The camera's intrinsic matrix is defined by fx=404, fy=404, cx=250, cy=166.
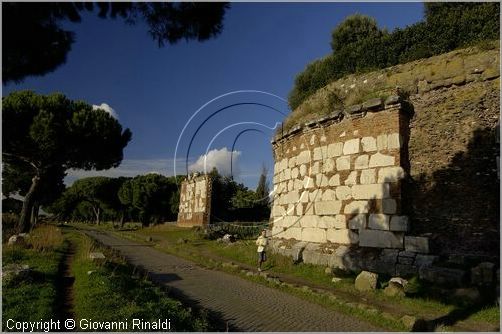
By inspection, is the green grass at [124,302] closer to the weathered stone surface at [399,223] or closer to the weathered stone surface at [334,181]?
the weathered stone surface at [399,223]

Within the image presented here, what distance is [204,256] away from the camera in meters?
14.9

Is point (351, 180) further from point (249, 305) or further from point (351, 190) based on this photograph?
point (249, 305)

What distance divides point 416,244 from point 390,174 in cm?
172

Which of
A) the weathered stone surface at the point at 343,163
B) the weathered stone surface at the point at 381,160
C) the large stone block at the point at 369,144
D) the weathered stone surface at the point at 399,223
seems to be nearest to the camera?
the weathered stone surface at the point at 399,223

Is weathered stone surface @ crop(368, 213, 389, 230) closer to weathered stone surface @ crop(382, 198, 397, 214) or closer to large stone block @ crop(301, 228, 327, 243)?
weathered stone surface @ crop(382, 198, 397, 214)

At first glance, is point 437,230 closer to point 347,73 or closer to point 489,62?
point 489,62

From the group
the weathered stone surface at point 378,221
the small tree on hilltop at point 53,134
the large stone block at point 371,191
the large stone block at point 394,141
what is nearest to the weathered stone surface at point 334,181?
the large stone block at point 371,191

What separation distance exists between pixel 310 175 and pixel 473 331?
6.73 metres

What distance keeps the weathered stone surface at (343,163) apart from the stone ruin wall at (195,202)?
1912 cm

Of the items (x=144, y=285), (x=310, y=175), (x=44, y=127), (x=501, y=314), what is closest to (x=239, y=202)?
(x=44, y=127)

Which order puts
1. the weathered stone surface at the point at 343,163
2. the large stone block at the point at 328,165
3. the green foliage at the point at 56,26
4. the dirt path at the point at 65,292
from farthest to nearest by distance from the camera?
the large stone block at the point at 328,165
the weathered stone surface at the point at 343,163
the dirt path at the point at 65,292
the green foliage at the point at 56,26

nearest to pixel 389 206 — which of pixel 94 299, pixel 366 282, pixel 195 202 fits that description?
pixel 366 282

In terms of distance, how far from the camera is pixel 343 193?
10.7 m

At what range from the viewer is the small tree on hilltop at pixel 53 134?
2111cm
